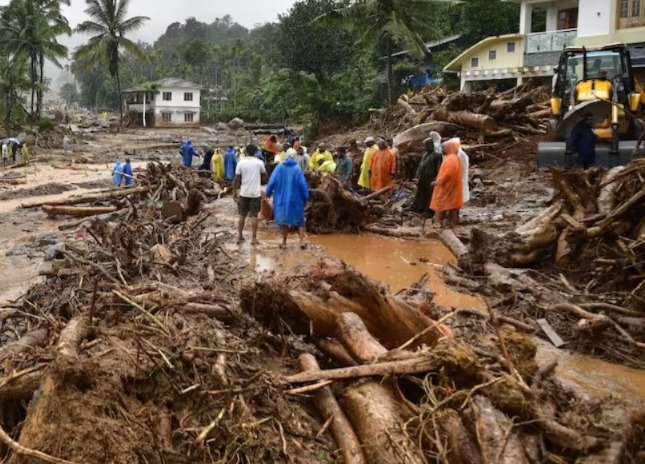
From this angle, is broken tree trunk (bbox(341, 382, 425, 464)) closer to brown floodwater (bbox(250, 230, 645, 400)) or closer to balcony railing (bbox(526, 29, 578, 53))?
brown floodwater (bbox(250, 230, 645, 400))

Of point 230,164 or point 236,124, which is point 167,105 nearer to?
point 236,124

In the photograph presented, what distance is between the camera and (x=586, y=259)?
6953 mm

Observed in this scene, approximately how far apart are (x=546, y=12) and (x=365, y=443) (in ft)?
96.1

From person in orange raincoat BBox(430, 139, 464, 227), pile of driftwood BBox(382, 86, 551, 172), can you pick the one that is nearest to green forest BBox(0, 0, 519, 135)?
pile of driftwood BBox(382, 86, 551, 172)

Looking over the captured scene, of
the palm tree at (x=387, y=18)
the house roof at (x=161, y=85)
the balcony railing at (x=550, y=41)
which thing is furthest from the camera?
the house roof at (x=161, y=85)

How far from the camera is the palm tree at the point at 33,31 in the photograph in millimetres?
42938

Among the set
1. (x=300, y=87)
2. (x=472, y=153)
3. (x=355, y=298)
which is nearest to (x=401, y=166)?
(x=472, y=153)

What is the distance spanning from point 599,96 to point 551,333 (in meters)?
8.98

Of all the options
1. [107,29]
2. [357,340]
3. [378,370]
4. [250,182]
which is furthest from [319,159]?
[107,29]

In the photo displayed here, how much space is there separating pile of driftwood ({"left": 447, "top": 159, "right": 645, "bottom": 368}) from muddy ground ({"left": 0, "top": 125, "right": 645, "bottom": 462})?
0.89 feet

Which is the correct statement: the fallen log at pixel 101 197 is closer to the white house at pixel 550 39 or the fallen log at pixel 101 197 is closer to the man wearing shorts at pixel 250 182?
the man wearing shorts at pixel 250 182

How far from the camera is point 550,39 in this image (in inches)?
1052

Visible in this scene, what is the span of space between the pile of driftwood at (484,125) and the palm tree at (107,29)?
3752cm

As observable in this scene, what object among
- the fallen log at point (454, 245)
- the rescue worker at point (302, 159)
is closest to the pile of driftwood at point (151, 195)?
the rescue worker at point (302, 159)
